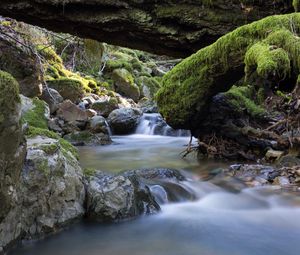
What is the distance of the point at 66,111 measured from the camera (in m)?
12.5

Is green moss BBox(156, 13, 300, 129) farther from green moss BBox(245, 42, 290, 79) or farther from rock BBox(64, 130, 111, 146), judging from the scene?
rock BBox(64, 130, 111, 146)

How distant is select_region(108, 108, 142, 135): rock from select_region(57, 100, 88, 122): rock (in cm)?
117

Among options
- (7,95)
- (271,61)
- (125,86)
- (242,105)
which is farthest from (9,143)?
A: (125,86)

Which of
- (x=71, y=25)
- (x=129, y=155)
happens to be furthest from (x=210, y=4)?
(x=129, y=155)

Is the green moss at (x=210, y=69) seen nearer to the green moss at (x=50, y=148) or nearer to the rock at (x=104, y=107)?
the green moss at (x=50, y=148)

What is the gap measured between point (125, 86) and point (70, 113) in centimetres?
934

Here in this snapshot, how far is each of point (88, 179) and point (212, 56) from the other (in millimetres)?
2885

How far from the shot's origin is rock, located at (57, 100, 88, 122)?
1241 cm

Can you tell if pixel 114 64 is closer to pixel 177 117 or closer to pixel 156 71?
pixel 156 71

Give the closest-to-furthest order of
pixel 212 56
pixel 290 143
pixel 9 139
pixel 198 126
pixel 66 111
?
pixel 9 139
pixel 212 56
pixel 290 143
pixel 198 126
pixel 66 111

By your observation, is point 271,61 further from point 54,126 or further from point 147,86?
point 147,86

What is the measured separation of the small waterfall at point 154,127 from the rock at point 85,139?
2374mm

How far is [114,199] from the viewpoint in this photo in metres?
4.29

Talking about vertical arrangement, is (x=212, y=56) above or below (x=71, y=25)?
below
